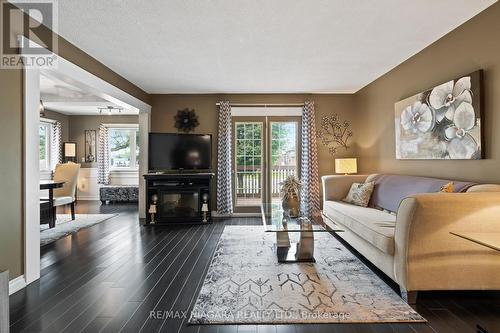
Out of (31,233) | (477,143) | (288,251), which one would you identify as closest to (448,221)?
(477,143)

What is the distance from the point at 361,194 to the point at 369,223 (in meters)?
1.32

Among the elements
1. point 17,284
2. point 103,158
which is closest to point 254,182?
point 17,284

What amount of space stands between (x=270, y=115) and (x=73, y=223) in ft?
14.3

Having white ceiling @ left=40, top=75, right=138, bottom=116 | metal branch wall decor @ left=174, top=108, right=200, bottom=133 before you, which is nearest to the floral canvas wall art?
metal branch wall decor @ left=174, top=108, right=200, bottom=133

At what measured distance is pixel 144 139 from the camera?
5.64 m

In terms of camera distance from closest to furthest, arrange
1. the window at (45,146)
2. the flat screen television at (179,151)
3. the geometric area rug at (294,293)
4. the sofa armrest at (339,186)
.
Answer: the geometric area rug at (294,293) < the sofa armrest at (339,186) < the flat screen television at (179,151) < the window at (45,146)

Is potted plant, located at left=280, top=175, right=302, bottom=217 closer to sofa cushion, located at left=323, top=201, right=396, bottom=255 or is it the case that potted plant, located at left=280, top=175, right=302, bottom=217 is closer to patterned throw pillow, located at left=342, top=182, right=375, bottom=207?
sofa cushion, located at left=323, top=201, right=396, bottom=255

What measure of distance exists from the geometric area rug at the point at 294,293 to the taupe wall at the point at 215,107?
9.38 feet

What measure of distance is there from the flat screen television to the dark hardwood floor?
6.10ft

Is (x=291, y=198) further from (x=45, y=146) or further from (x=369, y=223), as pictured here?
(x=45, y=146)

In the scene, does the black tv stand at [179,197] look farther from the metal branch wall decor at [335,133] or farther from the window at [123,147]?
the window at [123,147]

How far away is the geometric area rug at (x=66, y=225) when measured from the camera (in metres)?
4.16

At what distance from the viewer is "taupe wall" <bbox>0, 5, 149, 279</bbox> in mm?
2320

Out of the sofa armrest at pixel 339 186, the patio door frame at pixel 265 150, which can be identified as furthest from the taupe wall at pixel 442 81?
the patio door frame at pixel 265 150
